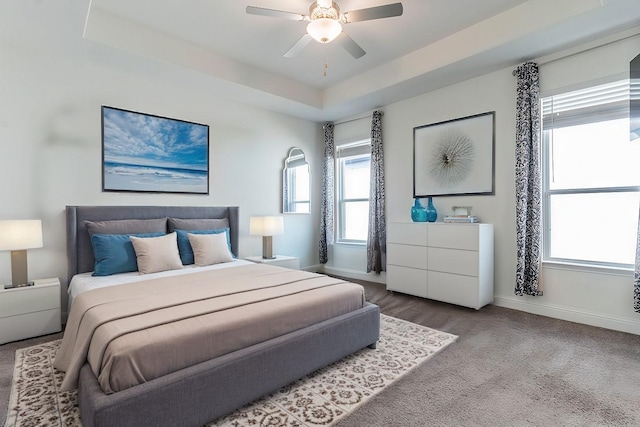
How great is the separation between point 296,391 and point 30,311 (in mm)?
2506

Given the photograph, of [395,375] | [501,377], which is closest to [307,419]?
[395,375]

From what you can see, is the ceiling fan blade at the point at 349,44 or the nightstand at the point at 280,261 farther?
the nightstand at the point at 280,261

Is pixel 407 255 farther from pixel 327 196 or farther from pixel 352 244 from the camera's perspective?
pixel 327 196

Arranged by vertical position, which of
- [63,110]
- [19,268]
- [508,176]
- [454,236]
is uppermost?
[63,110]

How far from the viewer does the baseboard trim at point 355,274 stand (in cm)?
500

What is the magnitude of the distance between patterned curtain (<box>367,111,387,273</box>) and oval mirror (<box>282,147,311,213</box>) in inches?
46.3

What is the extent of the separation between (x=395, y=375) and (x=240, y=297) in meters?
1.19

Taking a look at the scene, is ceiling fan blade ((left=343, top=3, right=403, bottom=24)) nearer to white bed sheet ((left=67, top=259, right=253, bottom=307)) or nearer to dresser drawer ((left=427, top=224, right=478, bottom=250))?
dresser drawer ((left=427, top=224, right=478, bottom=250))

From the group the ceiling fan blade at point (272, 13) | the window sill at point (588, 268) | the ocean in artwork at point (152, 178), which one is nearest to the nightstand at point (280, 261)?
the ocean in artwork at point (152, 178)

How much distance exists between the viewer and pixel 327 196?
18.2 ft

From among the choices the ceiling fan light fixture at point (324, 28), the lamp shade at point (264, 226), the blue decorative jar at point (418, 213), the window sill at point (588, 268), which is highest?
the ceiling fan light fixture at point (324, 28)

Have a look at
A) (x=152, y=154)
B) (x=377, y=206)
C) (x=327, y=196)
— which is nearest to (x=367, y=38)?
(x=377, y=206)

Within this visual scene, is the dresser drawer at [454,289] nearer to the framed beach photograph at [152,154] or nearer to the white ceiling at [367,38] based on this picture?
the white ceiling at [367,38]

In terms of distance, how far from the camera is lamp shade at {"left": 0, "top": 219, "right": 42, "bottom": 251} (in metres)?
2.69
